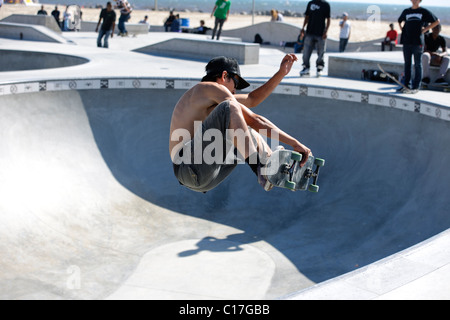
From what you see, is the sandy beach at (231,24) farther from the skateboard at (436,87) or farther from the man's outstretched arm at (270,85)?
the man's outstretched arm at (270,85)

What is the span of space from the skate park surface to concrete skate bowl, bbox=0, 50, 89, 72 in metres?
3.67

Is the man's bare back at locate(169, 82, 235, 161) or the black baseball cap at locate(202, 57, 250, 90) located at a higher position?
the black baseball cap at locate(202, 57, 250, 90)

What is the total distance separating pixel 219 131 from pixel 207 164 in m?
0.39

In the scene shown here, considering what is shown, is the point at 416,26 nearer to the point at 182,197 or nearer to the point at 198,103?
the point at 182,197

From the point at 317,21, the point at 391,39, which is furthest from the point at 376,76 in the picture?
the point at 391,39

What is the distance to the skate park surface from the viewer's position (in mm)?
7551

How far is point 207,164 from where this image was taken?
4.79 metres

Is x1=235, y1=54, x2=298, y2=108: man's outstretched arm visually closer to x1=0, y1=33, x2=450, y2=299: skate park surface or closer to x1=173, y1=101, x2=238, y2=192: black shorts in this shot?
x1=173, y1=101, x2=238, y2=192: black shorts

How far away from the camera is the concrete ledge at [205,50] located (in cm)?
1574

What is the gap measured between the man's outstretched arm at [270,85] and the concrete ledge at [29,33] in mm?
16756

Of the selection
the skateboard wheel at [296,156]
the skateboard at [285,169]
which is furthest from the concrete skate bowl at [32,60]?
the skateboard wheel at [296,156]

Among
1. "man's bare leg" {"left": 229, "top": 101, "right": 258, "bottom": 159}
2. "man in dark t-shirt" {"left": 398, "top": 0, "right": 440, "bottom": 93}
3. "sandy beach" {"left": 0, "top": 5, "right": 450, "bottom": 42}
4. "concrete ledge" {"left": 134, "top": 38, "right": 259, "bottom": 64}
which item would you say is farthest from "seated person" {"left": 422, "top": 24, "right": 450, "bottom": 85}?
"sandy beach" {"left": 0, "top": 5, "right": 450, "bottom": 42}

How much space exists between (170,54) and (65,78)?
7.81 m

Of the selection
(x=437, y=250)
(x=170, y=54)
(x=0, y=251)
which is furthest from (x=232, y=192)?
(x=170, y=54)
